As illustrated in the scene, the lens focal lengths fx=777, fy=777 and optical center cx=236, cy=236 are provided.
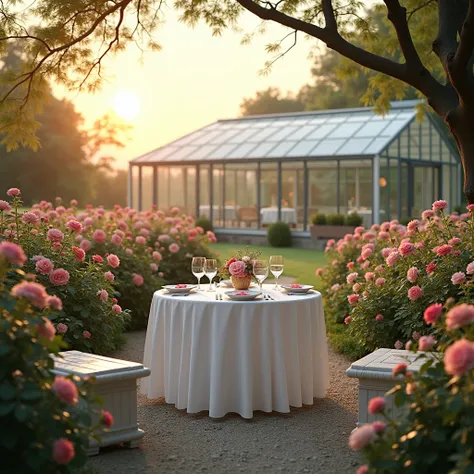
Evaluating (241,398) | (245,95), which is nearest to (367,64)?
(241,398)

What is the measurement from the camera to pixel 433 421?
2848 mm

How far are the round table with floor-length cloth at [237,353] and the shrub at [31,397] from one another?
6.79 feet

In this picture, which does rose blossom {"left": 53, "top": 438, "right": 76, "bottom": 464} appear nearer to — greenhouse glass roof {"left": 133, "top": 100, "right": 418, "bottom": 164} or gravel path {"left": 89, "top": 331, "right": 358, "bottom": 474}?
gravel path {"left": 89, "top": 331, "right": 358, "bottom": 474}

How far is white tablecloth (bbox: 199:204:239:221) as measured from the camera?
73.0 ft

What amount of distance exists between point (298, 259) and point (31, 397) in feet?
45.6

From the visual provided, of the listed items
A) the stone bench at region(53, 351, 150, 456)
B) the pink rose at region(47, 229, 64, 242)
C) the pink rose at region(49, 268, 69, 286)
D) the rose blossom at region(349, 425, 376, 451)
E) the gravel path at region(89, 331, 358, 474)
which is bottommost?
the gravel path at region(89, 331, 358, 474)

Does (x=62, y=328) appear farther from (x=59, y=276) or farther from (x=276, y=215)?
(x=276, y=215)

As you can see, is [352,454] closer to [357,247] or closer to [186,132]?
[357,247]

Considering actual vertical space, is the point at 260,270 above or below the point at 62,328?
above

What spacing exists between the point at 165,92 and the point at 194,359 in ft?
37.6

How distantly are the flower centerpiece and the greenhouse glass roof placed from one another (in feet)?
46.0

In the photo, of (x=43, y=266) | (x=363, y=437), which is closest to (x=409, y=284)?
(x=43, y=266)

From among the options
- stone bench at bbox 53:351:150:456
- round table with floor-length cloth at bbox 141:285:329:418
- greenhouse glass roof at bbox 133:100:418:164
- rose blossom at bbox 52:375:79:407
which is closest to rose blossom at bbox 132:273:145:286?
round table with floor-length cloth at bbox 141:285:329:418

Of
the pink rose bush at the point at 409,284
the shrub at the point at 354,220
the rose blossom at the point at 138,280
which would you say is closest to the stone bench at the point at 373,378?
the pink rose bush at the point at 409,284
